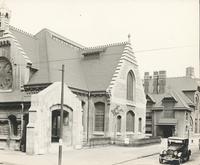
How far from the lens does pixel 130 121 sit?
4928cm

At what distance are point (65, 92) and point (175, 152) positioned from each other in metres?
11.9

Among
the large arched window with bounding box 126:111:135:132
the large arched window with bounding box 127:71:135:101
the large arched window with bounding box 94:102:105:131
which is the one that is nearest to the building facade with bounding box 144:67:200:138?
the large arched window with bounding box 126:111:135:132

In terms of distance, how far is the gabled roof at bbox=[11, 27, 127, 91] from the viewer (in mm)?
39094

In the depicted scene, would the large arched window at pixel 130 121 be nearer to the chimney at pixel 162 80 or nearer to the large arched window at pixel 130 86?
the large arched window at pixel 130 86

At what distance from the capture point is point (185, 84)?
6962 centimetres

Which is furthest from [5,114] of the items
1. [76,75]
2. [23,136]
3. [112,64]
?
[112,64]

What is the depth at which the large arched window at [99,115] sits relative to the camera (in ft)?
Result: 143

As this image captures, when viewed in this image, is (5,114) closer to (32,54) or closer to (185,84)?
(32,54)

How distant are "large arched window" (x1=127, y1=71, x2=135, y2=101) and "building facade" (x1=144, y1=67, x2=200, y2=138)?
45.1ft

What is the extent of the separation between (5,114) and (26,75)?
15.3 feet

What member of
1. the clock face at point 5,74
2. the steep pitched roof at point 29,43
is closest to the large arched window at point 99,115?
the steep pitched roof at point 29,43

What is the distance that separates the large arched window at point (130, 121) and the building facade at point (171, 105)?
40.5ft

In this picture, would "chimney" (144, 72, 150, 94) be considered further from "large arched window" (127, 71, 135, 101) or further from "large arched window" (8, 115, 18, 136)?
"large arched window" (8, 115, 18, 136)

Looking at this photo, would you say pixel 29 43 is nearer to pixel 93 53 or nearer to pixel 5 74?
pixel 5 74
